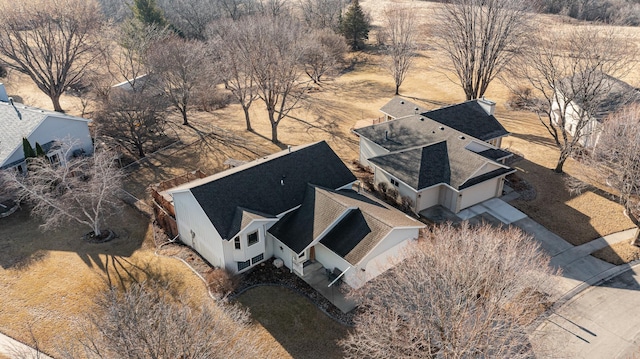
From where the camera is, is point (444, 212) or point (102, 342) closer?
point (102, 342)

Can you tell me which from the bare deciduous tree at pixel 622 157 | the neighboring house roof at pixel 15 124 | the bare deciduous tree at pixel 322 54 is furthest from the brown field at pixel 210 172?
the neighboring house roof at pixel 15 124

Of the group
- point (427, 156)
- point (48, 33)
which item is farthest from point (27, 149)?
point (427, 156)

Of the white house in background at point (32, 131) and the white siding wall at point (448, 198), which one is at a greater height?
the white house in background at point (32, 131)

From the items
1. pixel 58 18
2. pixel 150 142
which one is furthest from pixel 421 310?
pixel 58 18

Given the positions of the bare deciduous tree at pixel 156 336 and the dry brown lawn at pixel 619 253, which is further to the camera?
the dry brown lawn at pixel 619 253

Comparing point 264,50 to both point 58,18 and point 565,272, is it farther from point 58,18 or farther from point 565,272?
point 565,272

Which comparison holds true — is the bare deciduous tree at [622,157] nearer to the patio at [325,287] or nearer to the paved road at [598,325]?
the paved road at [598,325]

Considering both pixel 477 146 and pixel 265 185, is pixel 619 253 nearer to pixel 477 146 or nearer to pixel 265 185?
pixel 477 146

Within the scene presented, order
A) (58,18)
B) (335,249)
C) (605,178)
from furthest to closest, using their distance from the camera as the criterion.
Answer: (58,18) < (605,178) < (335,249)
